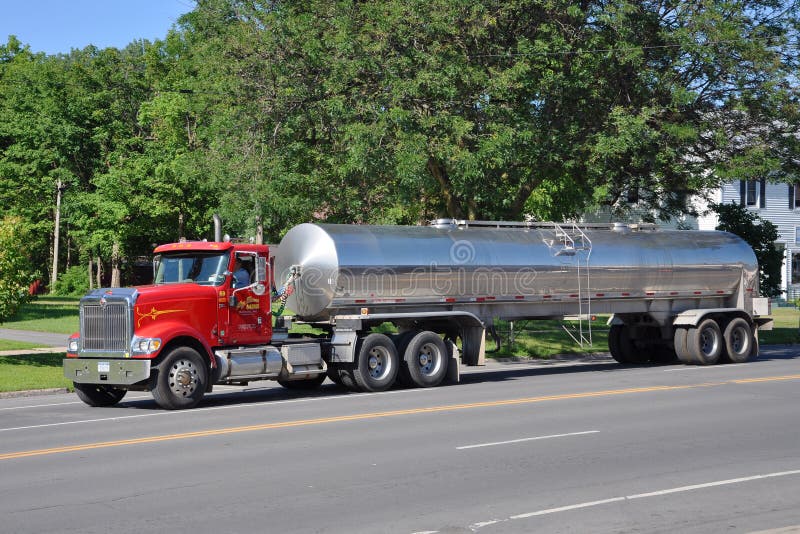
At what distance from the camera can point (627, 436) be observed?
537 inches

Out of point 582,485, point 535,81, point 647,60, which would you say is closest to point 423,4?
point 535,81

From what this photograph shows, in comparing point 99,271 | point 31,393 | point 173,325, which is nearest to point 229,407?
point 173,325

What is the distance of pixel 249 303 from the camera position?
19125 millimetres

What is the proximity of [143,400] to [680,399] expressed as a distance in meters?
9.75

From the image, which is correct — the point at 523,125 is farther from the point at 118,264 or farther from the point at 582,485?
the point at 118,264

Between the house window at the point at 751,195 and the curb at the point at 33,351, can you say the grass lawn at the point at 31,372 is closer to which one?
the curb at the point at 33,351

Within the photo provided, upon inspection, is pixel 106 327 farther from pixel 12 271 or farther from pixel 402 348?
pixel 12 271

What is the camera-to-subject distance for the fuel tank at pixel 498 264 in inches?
798

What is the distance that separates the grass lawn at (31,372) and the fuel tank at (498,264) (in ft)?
18.9

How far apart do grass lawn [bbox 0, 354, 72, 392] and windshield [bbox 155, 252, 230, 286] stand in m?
4.92

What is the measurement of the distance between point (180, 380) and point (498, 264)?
25.6 feet

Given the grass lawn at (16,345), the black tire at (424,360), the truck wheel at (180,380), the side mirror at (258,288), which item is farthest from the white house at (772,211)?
the truck wheel at (180,380)

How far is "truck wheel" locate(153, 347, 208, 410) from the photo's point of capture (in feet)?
56.7

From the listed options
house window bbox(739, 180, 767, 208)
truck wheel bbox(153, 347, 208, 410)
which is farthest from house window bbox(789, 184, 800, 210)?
truck wheel bbox(153, 347, 208, 410)
